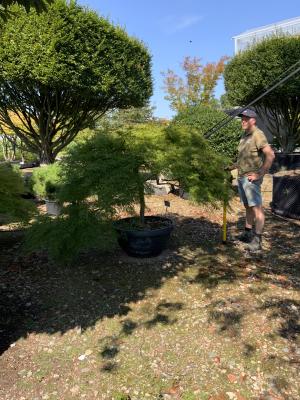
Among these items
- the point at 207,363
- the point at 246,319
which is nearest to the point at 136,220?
the point at 246,319

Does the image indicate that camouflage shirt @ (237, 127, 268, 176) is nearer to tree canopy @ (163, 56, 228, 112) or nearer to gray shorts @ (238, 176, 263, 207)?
gray shorts @ (238, 176, 263, 207)

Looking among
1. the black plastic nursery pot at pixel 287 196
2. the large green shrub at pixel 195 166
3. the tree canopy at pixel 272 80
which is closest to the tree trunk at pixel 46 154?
the tree canopy at pixel 272 80

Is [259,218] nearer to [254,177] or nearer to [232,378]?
[254,177]

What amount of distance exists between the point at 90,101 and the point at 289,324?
10.6 meters

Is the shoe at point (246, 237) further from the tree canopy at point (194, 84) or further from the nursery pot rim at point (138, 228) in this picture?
the tree canopy at point (194, 84)

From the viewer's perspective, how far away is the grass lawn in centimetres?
268

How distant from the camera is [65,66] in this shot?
9648mm

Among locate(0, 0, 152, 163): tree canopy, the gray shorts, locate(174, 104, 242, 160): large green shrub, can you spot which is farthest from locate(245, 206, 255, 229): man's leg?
locate(0, 0, 152, 163): tree canopy

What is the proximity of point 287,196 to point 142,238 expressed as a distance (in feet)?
12.2

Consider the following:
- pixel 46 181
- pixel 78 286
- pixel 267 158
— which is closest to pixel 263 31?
pixel 46 181

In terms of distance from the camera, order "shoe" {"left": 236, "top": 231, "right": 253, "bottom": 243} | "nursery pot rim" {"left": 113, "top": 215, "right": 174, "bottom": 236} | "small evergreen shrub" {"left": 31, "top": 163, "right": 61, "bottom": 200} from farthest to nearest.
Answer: "small evergreen shrub" {"left": 31, "top": 163, "right": 61, "bottom": 200}
"shoe" {"left": 236, "top": 231, "right": 253, "bottom": 243}
"nursery pot rim" {"left": 113, "top": 215, "right": 174, "bottom": 236}

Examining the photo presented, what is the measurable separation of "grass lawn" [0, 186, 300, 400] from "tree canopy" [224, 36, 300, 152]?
779cm

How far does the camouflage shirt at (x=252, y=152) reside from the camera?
189 inches

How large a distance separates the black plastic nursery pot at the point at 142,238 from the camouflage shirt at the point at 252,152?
1359 millimetres
